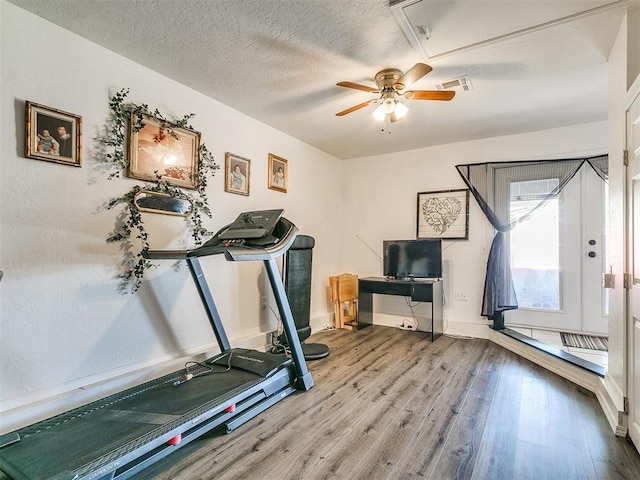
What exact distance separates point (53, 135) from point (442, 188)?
414cm

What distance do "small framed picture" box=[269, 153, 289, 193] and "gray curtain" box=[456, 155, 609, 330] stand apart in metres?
2.46

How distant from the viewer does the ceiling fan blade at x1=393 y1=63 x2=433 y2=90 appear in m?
2.21

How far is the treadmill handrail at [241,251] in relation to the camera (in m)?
1.94

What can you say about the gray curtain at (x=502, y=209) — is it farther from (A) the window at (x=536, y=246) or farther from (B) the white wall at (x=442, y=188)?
(B) the white wall at (x=442, y=188)

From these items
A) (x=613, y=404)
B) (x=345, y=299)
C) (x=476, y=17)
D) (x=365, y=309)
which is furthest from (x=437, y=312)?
(x=476, y=17)

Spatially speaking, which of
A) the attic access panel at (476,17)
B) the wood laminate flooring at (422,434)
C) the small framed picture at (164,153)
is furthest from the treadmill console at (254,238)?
the attic access panel at (476,17)

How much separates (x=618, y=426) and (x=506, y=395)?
67 centimetres

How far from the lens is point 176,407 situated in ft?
6.33

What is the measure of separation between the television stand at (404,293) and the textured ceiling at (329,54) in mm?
1957

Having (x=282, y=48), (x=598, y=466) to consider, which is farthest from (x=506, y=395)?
(x=282, y=48)

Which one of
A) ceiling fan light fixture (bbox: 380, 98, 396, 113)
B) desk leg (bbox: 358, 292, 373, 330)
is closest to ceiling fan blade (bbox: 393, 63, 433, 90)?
ceiling fan light fixture (bbox: 380, 98, 396, 113)

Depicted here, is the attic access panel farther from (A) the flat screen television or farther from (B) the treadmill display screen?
(A) the flat screen television

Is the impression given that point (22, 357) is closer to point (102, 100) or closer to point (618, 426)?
point (102, 100)

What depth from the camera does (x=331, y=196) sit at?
5.04 metres
